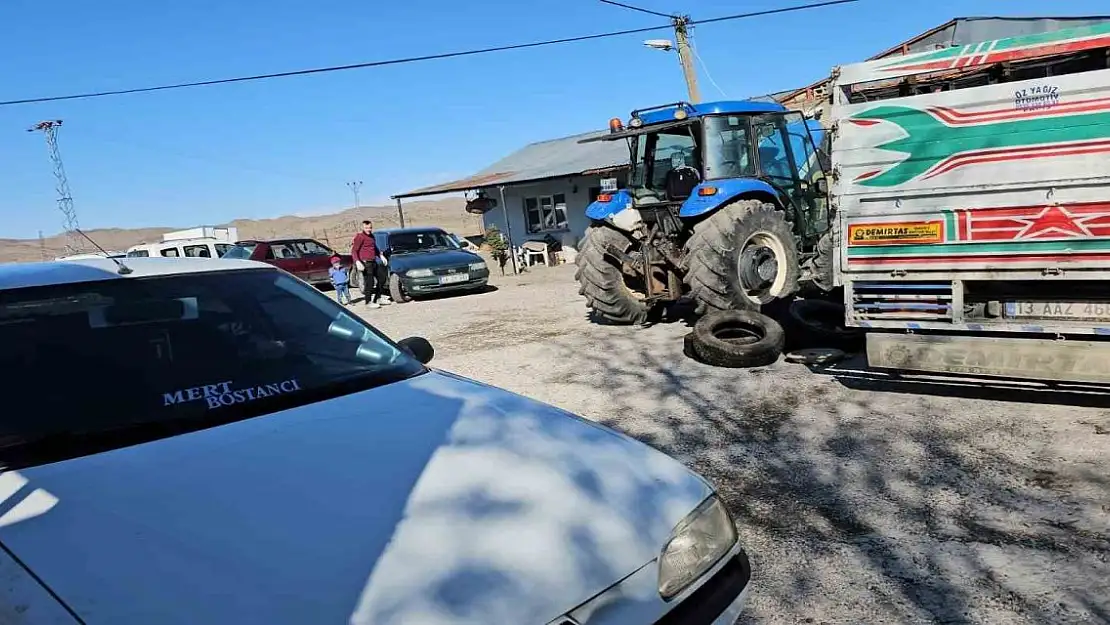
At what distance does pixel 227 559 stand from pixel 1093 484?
4076mm

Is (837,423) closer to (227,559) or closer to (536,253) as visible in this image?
(227,559)

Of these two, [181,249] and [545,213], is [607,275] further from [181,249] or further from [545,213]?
[181,249]

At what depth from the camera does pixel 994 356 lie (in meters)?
4.79

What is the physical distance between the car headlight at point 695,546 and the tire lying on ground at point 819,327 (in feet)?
16.7

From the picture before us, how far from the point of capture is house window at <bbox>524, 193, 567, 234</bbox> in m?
23.5

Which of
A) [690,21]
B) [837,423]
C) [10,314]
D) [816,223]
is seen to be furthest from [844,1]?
[10,314]

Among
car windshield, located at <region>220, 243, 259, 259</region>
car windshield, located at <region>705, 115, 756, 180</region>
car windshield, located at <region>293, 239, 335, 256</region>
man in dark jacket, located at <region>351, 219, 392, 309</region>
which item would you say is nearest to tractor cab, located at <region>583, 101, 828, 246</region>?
car windshield, located at <region>705, 115, 756, 180</region>

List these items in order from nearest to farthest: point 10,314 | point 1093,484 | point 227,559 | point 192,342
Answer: point 227,559, point 10,314, point 192,342, point 1093,484

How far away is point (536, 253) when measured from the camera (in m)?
21.7

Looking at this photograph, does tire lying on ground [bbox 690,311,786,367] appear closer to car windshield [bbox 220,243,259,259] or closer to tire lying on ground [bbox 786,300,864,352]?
tire lying on ground [bbox 786,300,864,352]

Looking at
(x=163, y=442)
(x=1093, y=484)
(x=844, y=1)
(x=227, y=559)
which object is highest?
(x=844, y=1)

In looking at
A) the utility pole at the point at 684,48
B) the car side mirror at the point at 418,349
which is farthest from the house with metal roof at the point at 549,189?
the car side mirror at the point at 418,349

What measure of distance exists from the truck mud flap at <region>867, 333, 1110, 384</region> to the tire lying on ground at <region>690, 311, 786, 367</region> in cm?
121

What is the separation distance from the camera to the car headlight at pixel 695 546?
188 centimetres
